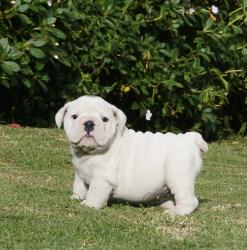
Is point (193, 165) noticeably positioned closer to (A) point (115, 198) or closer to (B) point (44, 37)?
(A) point (115, 198)

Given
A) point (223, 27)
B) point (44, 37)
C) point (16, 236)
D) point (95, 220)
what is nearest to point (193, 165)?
point (95, 220)

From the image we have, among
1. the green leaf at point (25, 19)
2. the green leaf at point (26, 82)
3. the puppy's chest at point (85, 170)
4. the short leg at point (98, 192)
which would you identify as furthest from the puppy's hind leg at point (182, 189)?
the green leaf at point (25, 19)

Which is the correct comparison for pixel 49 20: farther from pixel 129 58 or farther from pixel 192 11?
pixel 192 11

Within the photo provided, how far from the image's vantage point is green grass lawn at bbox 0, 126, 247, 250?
5.41m

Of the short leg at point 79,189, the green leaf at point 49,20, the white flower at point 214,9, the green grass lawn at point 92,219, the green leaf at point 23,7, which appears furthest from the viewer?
the white flower at point 214,9

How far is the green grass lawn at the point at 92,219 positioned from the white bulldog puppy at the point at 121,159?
0.47 ft

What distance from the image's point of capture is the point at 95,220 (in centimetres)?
580

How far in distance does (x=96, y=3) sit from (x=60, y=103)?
54.3 inches

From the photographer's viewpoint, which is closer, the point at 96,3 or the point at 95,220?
the point at 95,220

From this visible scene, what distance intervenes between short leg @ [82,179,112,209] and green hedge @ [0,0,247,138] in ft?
11.3

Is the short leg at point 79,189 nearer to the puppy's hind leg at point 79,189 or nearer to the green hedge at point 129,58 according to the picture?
the puppy's hind leg at point 79,189

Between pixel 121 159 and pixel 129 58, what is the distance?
442cm

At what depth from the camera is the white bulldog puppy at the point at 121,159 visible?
6.23m

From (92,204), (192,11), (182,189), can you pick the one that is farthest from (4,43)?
(182,189)
